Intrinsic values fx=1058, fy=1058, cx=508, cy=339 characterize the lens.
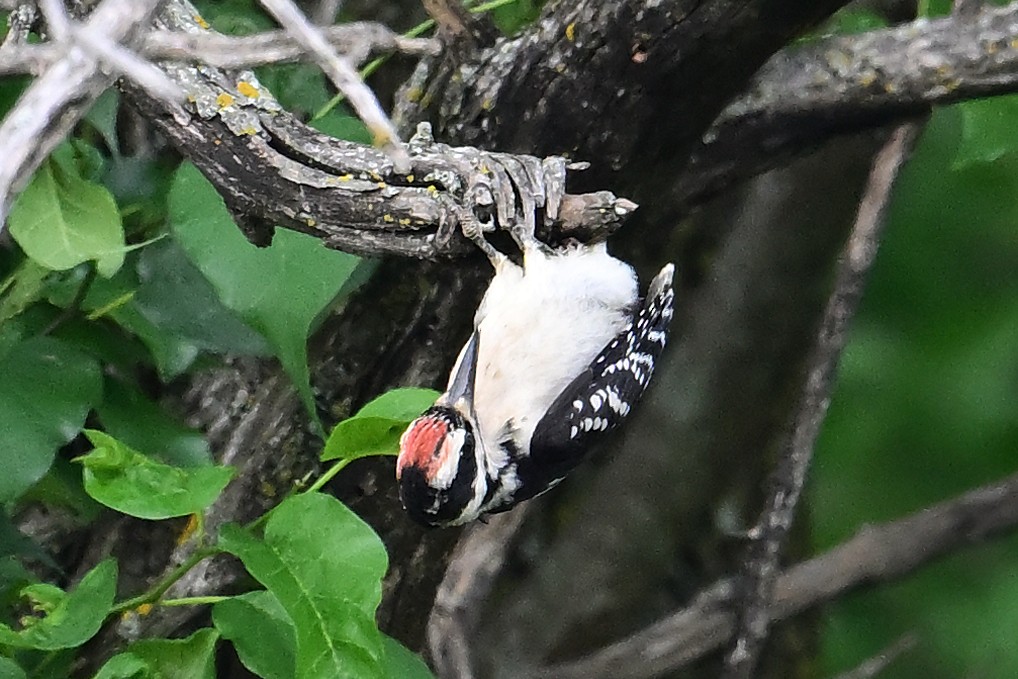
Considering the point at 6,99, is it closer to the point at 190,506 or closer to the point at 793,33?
the point at 190,506

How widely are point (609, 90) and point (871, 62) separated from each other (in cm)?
33

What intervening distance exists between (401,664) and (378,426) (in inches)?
10.7

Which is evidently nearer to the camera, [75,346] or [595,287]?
[75,346]

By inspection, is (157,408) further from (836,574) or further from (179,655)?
(836,574)

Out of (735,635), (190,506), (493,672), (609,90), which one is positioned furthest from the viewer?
(493,672)

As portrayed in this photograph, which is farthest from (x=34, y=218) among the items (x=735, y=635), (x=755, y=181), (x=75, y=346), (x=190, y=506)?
(x=755, y=181)

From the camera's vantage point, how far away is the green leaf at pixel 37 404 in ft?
3.32

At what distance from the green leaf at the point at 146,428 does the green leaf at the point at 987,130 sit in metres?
0.95

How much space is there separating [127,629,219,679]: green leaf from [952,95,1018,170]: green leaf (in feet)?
3.19

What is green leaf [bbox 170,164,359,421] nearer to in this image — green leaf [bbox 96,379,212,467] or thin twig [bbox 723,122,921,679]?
green leaf [bbox 96,379,212,467]

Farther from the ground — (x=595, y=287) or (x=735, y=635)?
(x=595, y=287)

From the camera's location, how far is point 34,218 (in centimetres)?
97

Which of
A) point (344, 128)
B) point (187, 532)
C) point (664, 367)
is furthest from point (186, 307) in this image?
point (664, 367)

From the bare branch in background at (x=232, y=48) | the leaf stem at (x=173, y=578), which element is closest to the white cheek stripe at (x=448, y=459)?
the leaf stem at (x=173, y=578)
